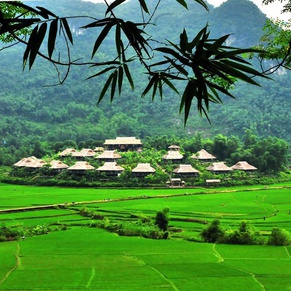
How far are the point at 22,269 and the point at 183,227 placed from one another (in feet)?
23.0

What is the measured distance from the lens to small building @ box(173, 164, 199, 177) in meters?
29.2

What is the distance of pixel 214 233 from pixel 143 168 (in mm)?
15219

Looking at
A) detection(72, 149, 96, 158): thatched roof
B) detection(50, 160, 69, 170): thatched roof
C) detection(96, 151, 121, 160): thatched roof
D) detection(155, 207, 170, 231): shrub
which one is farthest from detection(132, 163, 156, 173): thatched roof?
detection(155, 207, 170, 231): shrub

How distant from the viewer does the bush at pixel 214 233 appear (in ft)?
45.0

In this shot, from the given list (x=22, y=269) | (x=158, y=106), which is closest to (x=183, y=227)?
(x=22, y=269)

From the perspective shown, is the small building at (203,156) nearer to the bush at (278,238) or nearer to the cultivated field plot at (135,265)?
→ the cultivated field plot at (135,265)

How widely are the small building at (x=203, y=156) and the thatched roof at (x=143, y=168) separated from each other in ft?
18.7

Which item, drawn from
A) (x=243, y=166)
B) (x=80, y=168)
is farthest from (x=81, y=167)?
(x=243, y=166)

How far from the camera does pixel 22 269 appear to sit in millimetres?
10320

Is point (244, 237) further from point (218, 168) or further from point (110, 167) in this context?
point (218, 168)

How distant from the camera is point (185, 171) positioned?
95.4 ft

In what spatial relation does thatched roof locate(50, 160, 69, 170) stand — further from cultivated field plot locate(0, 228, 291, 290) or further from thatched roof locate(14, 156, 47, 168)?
cultivated field plot locate(0, 228, 291, 290)

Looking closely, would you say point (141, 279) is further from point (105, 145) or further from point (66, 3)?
point (66, 3)

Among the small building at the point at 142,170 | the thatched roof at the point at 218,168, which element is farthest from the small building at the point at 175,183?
the thatched roof at the point at 218,168
